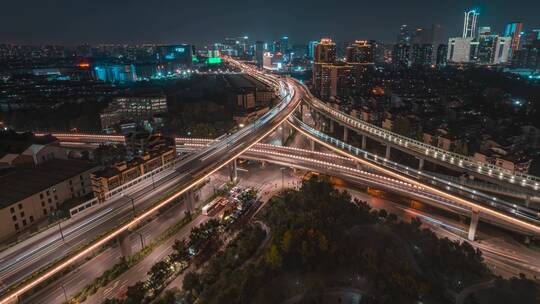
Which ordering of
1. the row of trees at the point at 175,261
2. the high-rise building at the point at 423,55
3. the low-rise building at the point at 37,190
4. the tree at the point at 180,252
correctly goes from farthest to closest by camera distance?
the high-rise building at the point at 423,55
the low-rise building at the point at 37,190
the tree at the point at 180,252
the row of trees at the point at 175,261

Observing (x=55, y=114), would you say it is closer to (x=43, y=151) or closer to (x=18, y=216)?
(x=43, y=151)

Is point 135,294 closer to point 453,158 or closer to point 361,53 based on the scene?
point 453,158

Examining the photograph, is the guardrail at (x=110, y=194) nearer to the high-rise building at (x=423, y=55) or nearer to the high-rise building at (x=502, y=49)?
the high-rise building at (x=423, y=55)

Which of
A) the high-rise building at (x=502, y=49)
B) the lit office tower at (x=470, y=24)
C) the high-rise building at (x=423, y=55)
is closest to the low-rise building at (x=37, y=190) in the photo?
the high-rise building at (x=423, y=55)

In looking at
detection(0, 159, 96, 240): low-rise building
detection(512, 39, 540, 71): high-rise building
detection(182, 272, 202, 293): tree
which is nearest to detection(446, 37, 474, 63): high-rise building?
detection(512, 39, 540, 71): high-rise building

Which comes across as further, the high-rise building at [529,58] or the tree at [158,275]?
the high-rise building at [529,58]

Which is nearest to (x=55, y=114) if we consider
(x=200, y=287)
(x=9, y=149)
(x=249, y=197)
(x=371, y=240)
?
(x=9, y=149)

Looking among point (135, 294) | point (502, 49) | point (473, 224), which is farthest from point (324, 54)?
point (135, 294)

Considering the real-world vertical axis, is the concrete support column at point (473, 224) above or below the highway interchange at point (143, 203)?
below
